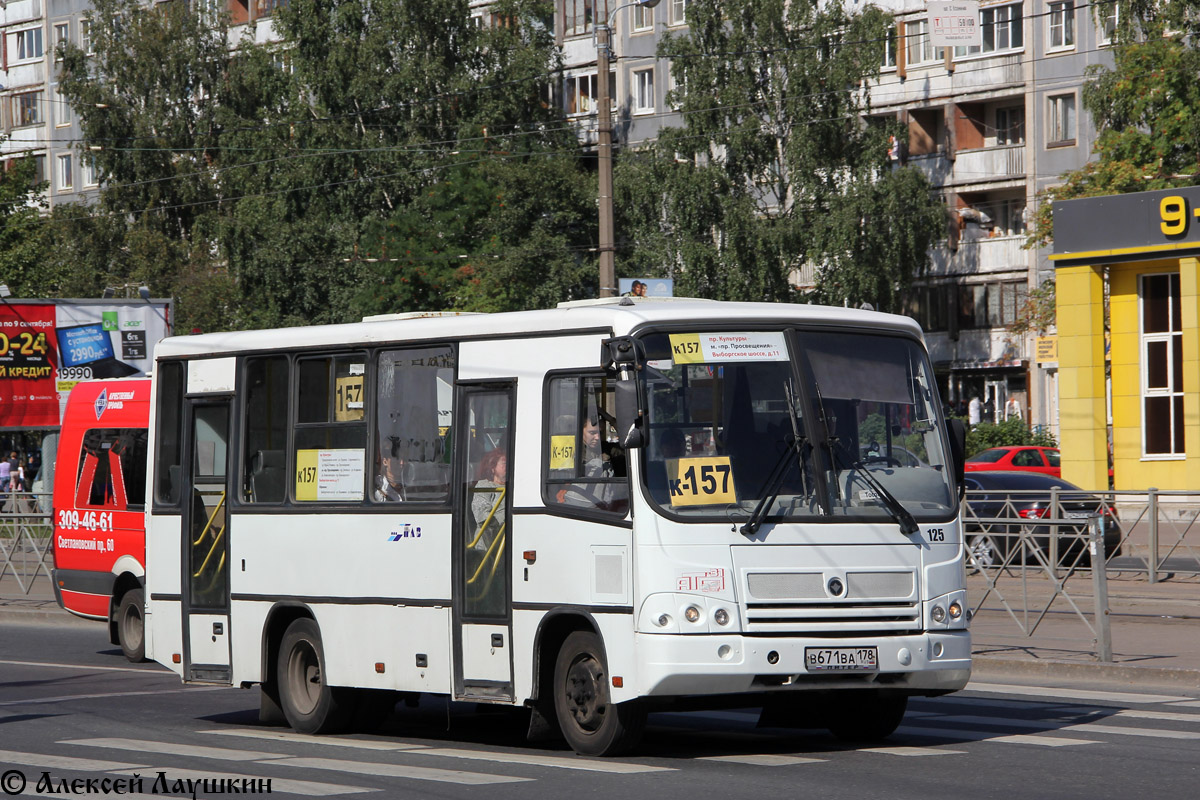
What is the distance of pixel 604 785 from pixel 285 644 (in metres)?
4.02

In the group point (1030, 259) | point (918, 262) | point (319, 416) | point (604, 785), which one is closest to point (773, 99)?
point (918, 262)

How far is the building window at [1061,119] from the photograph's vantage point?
56188 millimetres

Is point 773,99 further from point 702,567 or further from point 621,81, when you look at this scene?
point 702,567

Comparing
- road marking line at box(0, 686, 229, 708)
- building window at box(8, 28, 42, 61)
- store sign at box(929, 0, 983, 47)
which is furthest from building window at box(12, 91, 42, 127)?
road marking line at box(0, 686, 229, 708)

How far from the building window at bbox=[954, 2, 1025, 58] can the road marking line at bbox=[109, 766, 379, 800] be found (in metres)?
49.0

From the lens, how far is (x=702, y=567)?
10.4 meters

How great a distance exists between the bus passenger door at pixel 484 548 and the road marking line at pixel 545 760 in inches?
13.9

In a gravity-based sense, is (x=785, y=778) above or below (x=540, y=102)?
below

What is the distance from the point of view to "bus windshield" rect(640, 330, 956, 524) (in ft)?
34.7

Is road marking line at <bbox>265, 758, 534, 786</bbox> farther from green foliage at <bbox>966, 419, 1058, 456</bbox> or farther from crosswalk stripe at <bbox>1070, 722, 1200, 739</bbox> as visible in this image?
green foliage at <bbox>966, 419, 1058, 456</bbox>

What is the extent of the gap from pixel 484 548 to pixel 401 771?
5.10 feet

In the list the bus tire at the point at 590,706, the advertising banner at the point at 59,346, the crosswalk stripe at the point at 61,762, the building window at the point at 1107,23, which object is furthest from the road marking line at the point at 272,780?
the building window at the point at 1107,23

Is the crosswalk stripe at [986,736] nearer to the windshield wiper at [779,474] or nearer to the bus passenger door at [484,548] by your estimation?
the windshield wiper at [779,474]

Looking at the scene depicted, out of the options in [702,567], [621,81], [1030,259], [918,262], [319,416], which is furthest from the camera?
[621,81]
